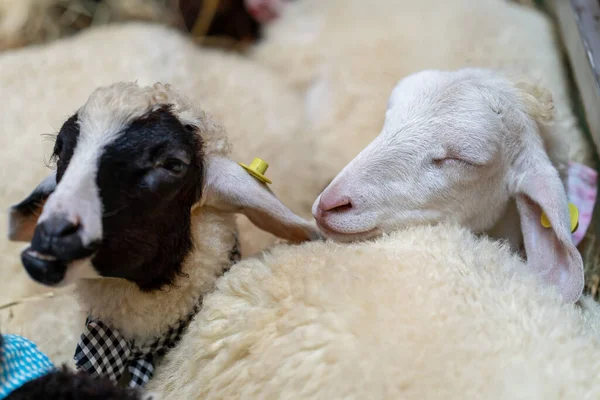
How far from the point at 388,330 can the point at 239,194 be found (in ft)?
1.95

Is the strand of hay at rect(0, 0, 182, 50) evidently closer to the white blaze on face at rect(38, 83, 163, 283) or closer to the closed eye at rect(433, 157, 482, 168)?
the white blaze on face at rect(38, 83, 163, 283)

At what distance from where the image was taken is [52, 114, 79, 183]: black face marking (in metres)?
1.47

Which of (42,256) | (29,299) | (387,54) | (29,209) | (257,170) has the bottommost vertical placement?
(29,299)

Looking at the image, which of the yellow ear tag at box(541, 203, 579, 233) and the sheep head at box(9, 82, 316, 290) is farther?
the yellow ear tag at box(541, 203, 579, 233)

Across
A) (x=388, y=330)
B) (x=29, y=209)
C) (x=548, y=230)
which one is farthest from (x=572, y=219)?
(x=29, y=209)

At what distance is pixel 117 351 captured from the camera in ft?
5.26

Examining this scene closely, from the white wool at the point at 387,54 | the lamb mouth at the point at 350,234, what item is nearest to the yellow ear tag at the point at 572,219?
the lamb mouth at the point at 350,234

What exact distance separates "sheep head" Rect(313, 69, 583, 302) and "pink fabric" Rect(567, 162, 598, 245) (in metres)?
0.30

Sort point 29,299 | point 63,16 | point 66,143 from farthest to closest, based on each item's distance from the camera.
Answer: point 63,16 < point 29,299 < point 66,143

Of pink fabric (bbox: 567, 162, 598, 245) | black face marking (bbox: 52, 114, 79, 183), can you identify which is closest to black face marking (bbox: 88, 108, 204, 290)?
black face marking (bbox: 52, 114, 79, 183)

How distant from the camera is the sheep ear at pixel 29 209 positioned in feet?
5.46

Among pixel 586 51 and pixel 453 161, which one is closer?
pixel 453 161

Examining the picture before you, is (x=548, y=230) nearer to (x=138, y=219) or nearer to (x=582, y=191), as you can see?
(x=582, y=191)

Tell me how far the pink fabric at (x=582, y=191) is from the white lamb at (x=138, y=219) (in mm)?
1056
